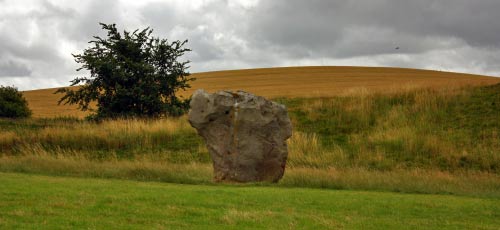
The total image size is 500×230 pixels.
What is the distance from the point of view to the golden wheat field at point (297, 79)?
68.2 metres

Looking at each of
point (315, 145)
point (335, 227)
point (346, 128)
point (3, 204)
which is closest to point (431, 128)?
point (346, 128)

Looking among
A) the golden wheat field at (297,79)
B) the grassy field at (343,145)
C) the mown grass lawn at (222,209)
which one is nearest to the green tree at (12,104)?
the grassy field at (343,145)

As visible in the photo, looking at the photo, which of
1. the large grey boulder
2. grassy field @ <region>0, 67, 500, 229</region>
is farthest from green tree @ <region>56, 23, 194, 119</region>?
the large grey boulder

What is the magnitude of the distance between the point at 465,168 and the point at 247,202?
56.0ft

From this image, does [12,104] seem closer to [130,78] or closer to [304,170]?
[130,78]

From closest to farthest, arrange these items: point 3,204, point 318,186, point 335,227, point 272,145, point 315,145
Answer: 1. point 335,227
2. point 3,204
3. point 318,186
4. point 272,145
5. point 315,145

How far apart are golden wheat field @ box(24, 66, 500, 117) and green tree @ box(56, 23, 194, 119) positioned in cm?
1969

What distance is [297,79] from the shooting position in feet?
267

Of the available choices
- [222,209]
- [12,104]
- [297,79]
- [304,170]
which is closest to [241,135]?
[304,170]

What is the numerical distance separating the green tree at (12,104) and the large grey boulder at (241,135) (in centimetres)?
3139

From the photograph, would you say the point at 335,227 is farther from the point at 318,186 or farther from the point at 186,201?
the point at 318,186

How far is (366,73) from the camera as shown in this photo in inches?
3378

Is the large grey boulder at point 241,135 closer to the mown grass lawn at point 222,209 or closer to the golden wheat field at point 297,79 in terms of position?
the mown grass lawn at point 222,209

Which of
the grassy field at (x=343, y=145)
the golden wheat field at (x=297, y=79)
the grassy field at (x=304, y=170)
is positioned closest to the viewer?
the grassy field at (x=304, y=170)
